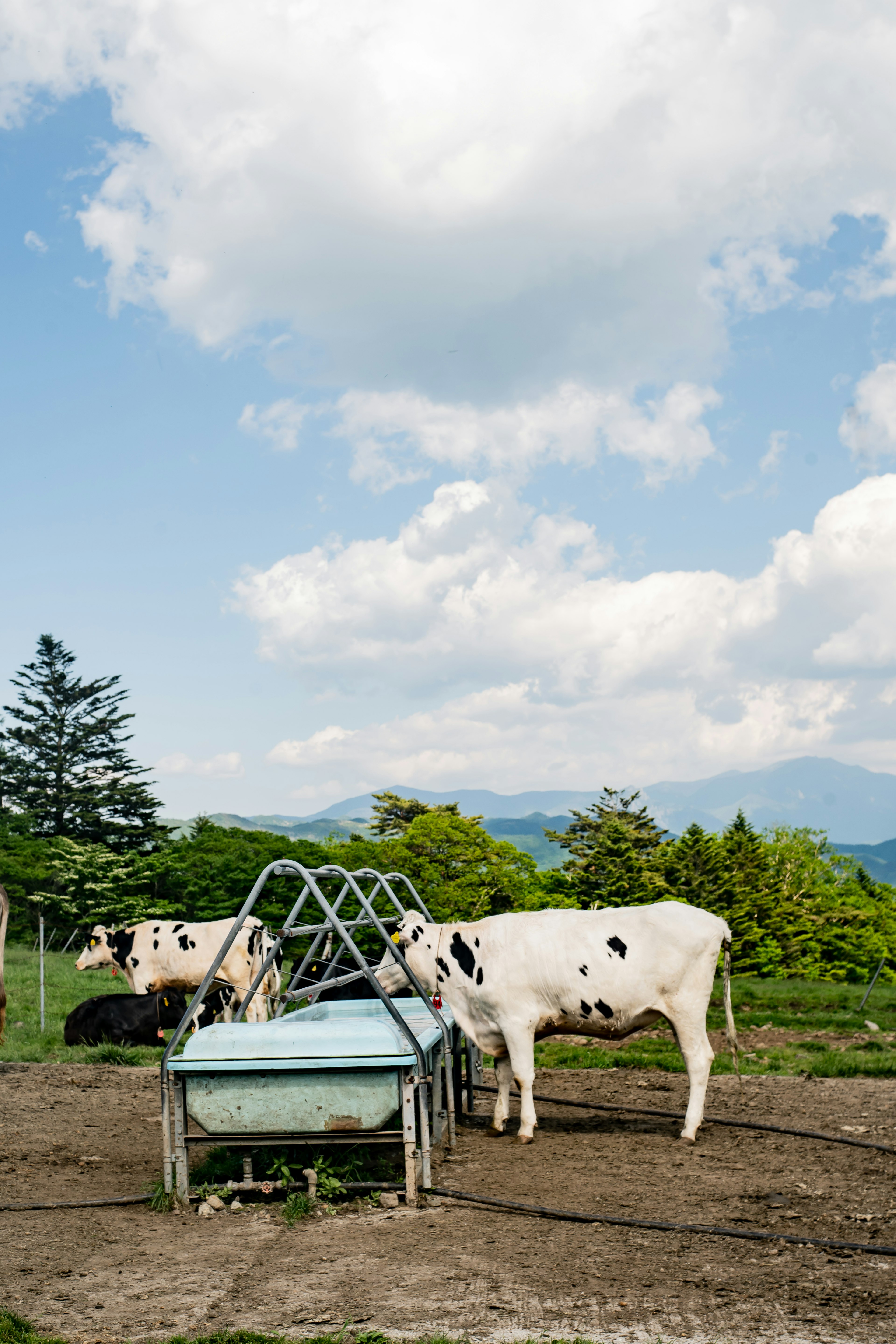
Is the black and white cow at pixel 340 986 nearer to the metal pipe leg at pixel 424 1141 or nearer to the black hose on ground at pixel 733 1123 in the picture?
the black hose on ground at pixel 733 1123

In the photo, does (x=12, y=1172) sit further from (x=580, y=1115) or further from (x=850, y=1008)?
(x=850, y=1008)

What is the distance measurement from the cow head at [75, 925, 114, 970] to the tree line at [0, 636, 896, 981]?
8.73 m

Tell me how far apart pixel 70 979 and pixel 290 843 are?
1498cm

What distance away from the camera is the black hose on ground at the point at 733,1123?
366 inches

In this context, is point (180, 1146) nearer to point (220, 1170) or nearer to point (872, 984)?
point (220, 1170)

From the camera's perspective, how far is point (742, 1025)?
60.0 feet

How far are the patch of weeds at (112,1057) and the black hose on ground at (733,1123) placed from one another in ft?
16.9

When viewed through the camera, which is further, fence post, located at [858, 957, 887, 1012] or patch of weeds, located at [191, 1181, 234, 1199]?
fence post, located at [858, 957, 887, 1012]

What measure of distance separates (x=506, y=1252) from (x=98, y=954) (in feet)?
48.6

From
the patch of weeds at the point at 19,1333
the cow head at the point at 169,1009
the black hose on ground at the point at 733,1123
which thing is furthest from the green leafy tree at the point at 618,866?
the patch of weeds at the point at 19,1333

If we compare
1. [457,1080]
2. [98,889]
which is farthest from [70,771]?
[457,1080]

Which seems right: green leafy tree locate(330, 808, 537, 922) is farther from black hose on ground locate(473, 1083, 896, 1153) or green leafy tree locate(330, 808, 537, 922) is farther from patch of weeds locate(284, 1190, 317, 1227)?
patch of weeds locate(284, 1190, 317, 1227)

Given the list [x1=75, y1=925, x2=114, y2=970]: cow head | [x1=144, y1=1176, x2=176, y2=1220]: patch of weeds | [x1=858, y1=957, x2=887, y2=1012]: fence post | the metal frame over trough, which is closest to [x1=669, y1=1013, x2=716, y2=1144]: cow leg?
the metal frame over trough

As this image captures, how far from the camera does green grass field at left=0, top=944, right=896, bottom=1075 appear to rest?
14.3m
